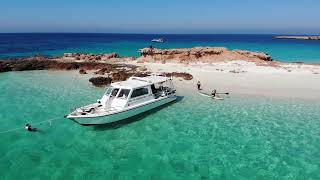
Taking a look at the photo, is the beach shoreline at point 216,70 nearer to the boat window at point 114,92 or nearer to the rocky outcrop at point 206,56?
the rocky outcrop at point 206,56

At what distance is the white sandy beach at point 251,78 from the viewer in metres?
33.3

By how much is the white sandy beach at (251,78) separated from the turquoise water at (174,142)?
3.60m

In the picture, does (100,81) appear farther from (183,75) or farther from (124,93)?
(124,93)

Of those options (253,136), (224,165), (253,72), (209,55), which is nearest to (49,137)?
(224,165)

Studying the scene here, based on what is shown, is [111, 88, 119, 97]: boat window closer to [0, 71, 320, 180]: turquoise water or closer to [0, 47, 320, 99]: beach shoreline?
[0, 71, 320, 180]: turquoise water

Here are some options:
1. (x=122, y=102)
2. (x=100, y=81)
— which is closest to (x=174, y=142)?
(x=122, y=102)

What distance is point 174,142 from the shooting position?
64.8 feet

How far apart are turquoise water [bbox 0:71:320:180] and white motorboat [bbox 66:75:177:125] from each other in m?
0.72

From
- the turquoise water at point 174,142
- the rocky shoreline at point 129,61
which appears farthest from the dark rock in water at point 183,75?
the turquoise water at point 174,142

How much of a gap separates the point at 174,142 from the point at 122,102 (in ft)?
18.4

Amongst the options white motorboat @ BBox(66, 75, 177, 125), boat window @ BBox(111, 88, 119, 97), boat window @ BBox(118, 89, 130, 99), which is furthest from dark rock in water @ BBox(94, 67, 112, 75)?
boat window @ BBox(118, 89, 130, 99)

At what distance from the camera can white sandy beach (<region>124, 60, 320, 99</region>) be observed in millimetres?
33278

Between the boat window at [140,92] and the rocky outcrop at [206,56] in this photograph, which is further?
the rocky outcrop at [206,56]

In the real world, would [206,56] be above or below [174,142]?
above
